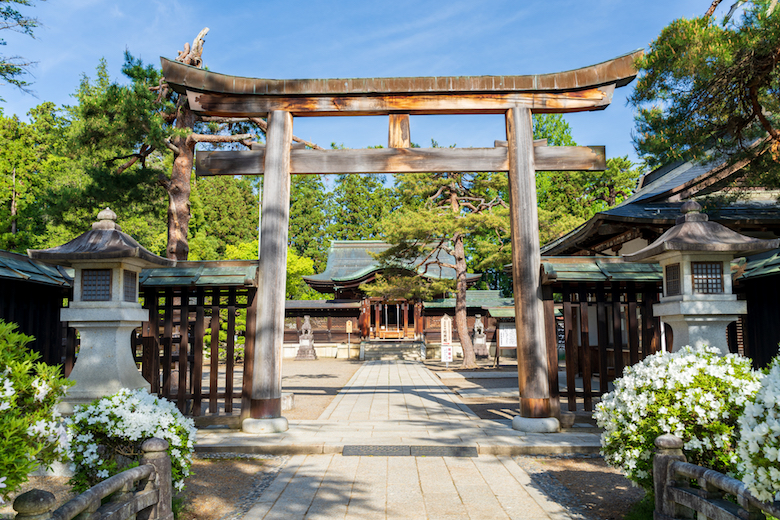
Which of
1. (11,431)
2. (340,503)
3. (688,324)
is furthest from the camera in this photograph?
(688,324)

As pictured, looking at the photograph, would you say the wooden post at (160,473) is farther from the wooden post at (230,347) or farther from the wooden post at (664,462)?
the wooden post at (664,462)

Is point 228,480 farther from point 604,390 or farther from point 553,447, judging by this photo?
point 604,390

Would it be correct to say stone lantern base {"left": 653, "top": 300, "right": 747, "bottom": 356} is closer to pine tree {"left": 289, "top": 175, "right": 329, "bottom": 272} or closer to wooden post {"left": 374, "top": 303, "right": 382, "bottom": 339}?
wooden post {"left": 374, "top": 303, "right": 382, "bottom": 339}

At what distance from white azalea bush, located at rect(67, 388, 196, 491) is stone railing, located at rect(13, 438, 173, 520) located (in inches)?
Result: 8.0

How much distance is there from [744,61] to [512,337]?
674 inches

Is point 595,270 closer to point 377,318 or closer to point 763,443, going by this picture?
point 763,443

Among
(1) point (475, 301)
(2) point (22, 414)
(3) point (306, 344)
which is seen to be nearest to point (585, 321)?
(2) point (22, 414)

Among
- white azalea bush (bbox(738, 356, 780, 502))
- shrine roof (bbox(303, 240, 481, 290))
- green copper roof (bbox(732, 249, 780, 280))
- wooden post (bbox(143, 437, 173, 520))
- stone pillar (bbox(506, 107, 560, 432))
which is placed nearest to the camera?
white azalea bush (bbox(738, 356, 780, 502))

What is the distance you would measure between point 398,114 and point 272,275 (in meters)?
3.20

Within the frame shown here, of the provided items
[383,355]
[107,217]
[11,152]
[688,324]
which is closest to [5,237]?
[11,152]

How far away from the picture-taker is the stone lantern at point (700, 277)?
6.19 meters

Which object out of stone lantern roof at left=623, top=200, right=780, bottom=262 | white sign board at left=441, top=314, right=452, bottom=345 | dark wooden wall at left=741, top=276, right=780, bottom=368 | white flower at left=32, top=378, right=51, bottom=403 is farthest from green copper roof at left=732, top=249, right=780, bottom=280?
white sign board at left=441, top=314, right=452, bottom=345

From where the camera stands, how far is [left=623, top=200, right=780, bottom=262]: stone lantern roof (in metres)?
6.15

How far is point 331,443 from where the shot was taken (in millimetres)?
6910
